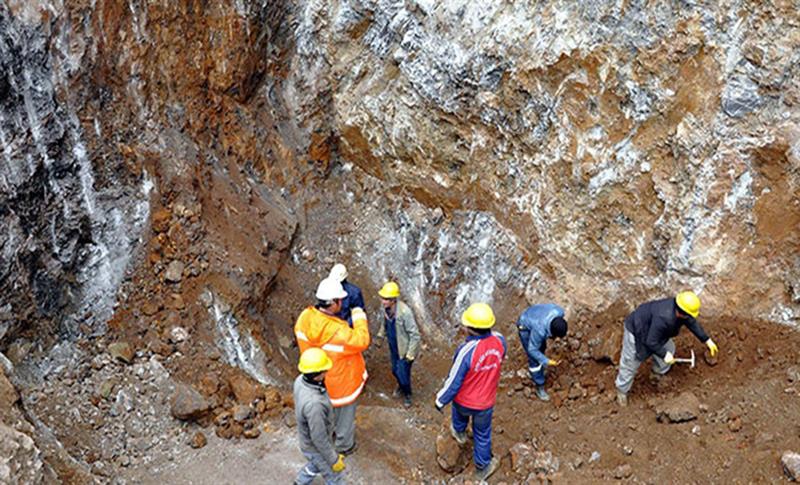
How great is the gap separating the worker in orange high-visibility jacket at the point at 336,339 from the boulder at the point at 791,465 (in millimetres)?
3373

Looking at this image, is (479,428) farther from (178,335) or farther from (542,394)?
(178,335)

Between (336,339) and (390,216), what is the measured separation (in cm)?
420

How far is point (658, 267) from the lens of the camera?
22.9 feet

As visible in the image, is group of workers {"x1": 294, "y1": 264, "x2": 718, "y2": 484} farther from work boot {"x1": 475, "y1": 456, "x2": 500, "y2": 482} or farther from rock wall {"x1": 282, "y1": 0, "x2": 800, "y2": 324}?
rock wall {"x1": 282, "y1": 0, "x2": 800, "y2": 324}

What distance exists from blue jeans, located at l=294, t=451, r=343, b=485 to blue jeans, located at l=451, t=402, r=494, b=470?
3.83 feet

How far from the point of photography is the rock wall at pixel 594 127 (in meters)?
6.29

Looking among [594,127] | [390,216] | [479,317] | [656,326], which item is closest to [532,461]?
[479,317]

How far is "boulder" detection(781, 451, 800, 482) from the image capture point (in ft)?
16.2

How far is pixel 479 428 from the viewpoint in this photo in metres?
5.51

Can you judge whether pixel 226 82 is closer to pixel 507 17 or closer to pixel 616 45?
pixel 507 17

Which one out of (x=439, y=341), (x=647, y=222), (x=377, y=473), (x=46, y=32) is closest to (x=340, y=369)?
(x=377, y=473)

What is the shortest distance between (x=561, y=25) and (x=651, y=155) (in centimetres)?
170

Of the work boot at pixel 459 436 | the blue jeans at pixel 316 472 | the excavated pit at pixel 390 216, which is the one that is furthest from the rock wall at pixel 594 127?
the blue jeans at pixel 316 472

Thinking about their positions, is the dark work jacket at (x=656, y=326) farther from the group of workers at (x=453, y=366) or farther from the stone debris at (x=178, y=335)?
the stone debris at (x=178, y=335)
